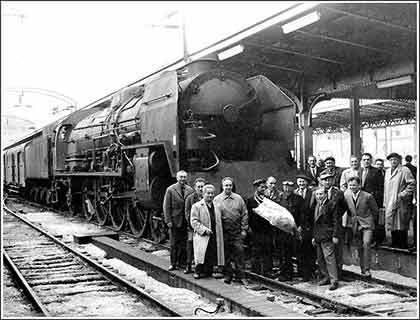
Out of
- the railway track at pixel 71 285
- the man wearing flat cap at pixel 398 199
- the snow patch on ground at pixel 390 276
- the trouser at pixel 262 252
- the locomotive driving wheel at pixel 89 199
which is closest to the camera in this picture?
the railway track at pixel 71 285

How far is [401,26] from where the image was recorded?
9.26 metres

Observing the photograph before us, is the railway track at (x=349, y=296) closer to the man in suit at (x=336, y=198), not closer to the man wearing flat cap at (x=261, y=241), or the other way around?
the man wearing flat cap at (x=261, y=241)

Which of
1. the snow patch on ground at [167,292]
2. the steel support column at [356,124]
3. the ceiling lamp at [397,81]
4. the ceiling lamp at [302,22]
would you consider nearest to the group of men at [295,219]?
the snow patch on ground at [167,292]

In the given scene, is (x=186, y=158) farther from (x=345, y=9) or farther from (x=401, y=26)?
(x=401, y=26)

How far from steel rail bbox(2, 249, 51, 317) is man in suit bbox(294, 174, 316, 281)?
3.42 meters

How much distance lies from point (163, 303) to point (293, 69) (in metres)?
8.09

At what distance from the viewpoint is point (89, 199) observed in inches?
608

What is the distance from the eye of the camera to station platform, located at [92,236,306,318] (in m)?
5.56

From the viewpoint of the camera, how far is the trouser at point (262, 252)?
308 inches

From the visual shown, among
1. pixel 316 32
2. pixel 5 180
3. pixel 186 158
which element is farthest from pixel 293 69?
pixel 5 180

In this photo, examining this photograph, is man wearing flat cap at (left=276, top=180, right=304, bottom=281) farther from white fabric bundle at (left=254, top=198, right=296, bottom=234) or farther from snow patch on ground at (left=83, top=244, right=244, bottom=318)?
snow patch on ground at (left=83, top=244, right=244, bottom=318)

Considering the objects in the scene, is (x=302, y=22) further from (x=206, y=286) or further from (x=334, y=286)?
(x=206, y=286)

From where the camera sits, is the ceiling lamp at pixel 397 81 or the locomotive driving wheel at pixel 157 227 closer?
the locomotive driving wheel at pixel 157 227

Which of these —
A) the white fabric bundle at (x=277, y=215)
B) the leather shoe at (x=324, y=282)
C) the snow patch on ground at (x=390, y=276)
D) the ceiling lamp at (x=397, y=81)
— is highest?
the ceiling lamp at (x=397, y=81)
